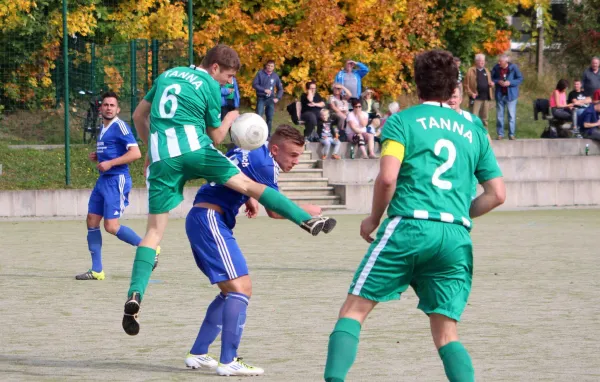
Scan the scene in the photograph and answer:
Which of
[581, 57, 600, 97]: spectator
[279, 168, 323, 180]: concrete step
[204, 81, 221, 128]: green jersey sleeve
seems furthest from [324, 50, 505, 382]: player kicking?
[581, 57, 600, 97]: spectator

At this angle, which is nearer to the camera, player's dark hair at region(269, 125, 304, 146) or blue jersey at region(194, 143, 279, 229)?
player's dark hair at region(269, 125, 304, 146)

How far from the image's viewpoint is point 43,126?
22.4m

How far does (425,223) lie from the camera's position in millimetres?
5305

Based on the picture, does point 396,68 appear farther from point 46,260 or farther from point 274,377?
point 274,377

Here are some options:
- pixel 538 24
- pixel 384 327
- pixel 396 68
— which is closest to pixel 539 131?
pixel 396 68

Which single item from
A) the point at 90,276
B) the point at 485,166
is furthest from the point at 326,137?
the point at 485,166

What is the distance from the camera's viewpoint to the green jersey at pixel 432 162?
17.4 ft

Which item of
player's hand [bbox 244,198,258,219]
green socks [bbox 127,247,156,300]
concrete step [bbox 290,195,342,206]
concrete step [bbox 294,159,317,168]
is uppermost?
player's hand [bbox 244,198,258,219]

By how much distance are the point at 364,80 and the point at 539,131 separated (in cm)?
475

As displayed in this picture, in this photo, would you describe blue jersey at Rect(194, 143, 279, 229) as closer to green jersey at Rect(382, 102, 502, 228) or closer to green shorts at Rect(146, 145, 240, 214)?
green shorts at Rect(146, 145, 240, 214)

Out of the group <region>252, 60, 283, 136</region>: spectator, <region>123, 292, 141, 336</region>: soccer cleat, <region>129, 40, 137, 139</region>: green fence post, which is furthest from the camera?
<region>252, 60, 283, 136</region>: spectator

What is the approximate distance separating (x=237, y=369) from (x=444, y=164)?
205 cm

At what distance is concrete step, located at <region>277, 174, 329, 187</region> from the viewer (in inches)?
896

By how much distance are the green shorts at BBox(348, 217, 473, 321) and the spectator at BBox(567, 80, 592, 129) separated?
20923mm
